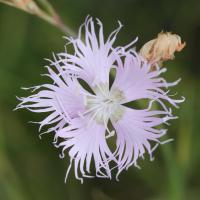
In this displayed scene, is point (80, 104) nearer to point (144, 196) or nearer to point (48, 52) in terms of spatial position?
point (48, 52)

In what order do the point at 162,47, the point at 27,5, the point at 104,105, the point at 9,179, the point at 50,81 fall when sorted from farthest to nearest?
the point at 50,81
the point at 9,179
the point at 27,5
the point at 104,105
the point at 162,47

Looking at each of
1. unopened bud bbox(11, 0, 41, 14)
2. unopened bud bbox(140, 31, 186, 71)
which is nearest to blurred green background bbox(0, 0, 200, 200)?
unopened bud bbox(11, 0, 41, 14)

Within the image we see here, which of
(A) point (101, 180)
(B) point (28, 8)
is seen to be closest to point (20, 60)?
(B) point (28, 8)

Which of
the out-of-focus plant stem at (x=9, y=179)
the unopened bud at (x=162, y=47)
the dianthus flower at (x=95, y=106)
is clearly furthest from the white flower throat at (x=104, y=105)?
the out-of-focus plant stem at (x=9, y=179)

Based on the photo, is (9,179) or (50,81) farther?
(50,81)

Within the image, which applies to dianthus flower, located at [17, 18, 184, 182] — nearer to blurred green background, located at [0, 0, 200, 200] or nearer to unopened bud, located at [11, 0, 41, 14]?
unopened bud, located at [11, 0, 41, 14]

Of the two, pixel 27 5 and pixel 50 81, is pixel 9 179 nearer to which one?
pixel 50 81

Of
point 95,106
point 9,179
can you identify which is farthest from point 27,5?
point 9,179
